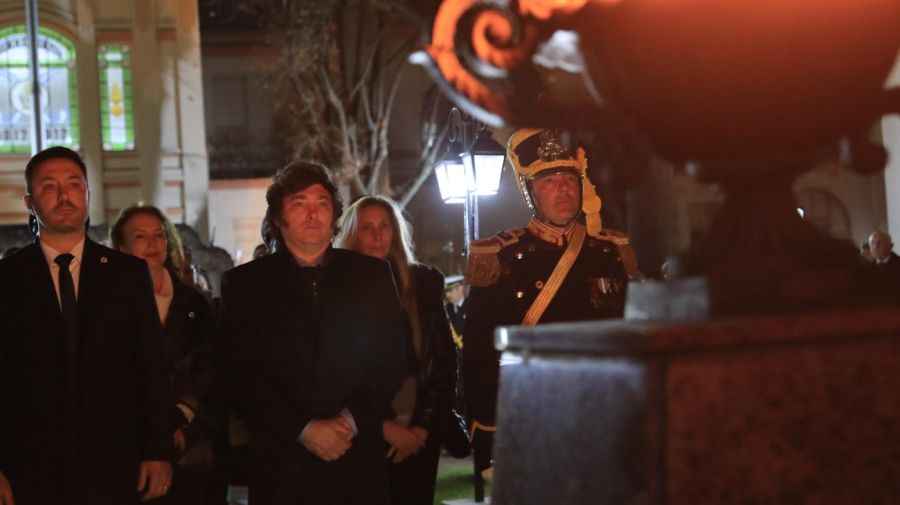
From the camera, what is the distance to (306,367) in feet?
17.6

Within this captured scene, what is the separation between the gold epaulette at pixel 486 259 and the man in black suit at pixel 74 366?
4.28 feet

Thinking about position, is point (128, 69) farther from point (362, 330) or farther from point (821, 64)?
point (821, 64)

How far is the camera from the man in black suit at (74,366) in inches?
196

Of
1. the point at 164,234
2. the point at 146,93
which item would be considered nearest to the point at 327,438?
the point at 164,234

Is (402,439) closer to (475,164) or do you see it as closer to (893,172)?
(475,164)

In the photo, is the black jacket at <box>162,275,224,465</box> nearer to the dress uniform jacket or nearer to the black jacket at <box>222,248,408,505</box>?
the black jacket at <box>222,248,408,505</box>

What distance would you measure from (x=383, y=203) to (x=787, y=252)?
13.6 ft

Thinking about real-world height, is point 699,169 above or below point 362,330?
above

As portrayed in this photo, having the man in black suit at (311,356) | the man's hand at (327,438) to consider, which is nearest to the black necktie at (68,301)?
the man in black suit at (311,356)

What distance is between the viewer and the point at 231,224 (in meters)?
33.5

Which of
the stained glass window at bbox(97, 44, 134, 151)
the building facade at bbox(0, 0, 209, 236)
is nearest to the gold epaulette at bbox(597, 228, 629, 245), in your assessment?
the building facade at bbox(0, 0, 209, 236)

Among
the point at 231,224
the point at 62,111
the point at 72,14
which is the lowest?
the point at 231,224

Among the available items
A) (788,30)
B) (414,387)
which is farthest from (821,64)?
(414,387)

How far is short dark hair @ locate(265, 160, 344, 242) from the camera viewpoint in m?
5.61
